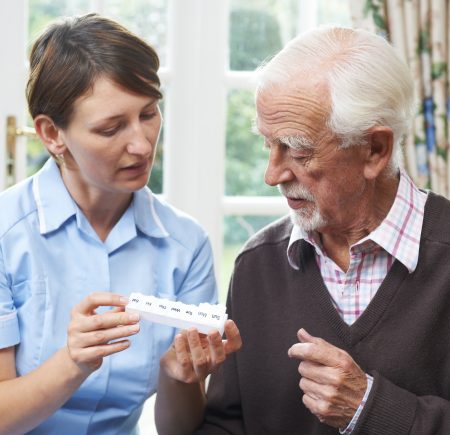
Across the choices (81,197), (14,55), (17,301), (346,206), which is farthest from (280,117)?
(14,55)

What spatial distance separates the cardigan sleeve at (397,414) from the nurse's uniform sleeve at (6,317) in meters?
0.70

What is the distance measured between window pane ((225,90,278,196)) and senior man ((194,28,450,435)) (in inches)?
48.3

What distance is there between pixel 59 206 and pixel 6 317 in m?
0.26

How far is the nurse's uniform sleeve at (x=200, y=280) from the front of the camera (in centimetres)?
181

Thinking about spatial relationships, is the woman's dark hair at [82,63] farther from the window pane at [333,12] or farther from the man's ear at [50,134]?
the window pane at [333,12]

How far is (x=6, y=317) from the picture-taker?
163 cm

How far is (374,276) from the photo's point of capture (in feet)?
5.53

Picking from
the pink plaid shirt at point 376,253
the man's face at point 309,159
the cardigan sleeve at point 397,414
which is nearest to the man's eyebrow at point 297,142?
the man's face at point 309,159

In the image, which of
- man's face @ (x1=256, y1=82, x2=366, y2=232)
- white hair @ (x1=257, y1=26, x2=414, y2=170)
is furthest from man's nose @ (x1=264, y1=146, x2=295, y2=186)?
white hair @ (x1=257, y1=26, x2=414, y2=170)

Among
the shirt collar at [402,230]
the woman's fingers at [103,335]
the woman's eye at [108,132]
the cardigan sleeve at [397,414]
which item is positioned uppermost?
the woman's eye at [108,132]

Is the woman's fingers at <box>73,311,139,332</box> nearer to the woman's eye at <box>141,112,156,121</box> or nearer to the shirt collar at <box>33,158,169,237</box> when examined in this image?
the shirt collar at <box>33,158,169,237</box>

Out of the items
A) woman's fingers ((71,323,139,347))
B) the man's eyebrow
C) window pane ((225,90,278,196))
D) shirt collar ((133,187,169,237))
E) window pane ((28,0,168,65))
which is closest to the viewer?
woman's fingers ((71,323,139,347))

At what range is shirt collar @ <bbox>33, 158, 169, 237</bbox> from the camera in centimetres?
171

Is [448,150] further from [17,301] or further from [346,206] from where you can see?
[17,301]
